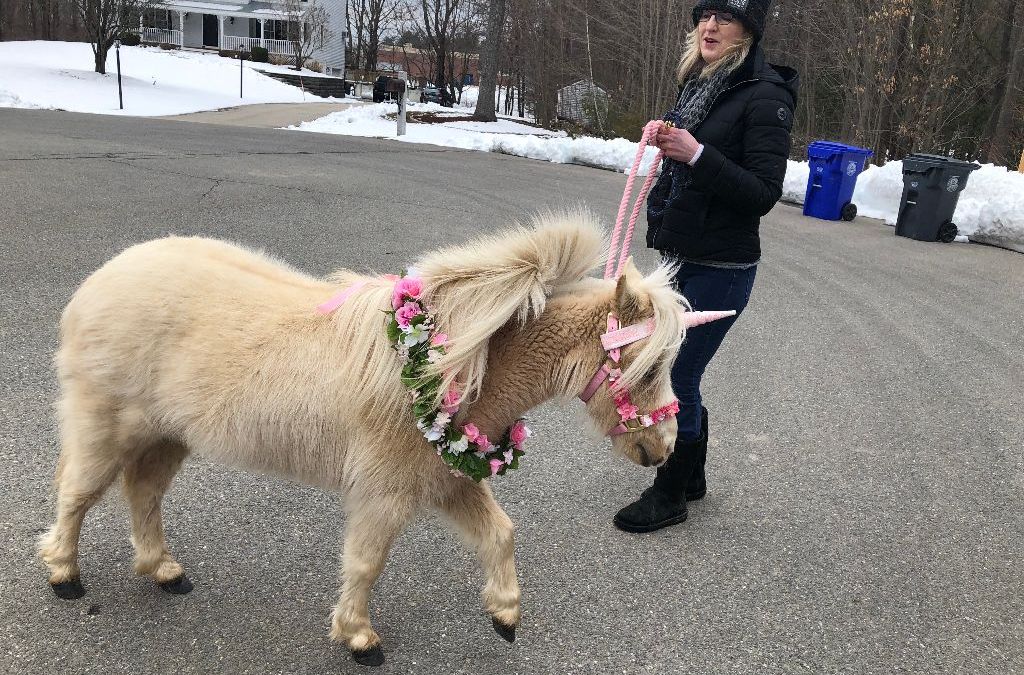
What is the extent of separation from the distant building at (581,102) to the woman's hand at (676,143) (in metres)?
21.1

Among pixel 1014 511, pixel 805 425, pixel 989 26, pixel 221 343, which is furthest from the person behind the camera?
pixel 989 26

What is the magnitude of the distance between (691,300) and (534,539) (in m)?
1.35

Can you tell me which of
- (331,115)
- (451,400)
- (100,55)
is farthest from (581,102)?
(451,400)

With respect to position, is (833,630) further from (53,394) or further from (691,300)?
(53,394)

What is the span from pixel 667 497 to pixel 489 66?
26.4 metres

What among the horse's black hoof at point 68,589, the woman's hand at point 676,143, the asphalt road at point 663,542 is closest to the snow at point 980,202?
the asphalt road at point 663,542

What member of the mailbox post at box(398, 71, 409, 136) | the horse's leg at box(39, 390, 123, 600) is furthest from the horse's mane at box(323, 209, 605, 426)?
the mailbox post at box(398, 71, 409, 136)

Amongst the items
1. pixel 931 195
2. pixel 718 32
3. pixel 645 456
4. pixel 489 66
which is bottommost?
pixel 645 456

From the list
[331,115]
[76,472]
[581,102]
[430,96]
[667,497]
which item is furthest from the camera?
[430,96]

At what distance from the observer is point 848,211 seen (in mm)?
13836

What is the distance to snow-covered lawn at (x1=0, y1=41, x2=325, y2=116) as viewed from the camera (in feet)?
80.5

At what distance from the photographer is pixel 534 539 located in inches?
138

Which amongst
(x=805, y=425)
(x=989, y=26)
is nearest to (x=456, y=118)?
(x=989, y=26)

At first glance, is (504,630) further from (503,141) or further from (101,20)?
(101,20)
